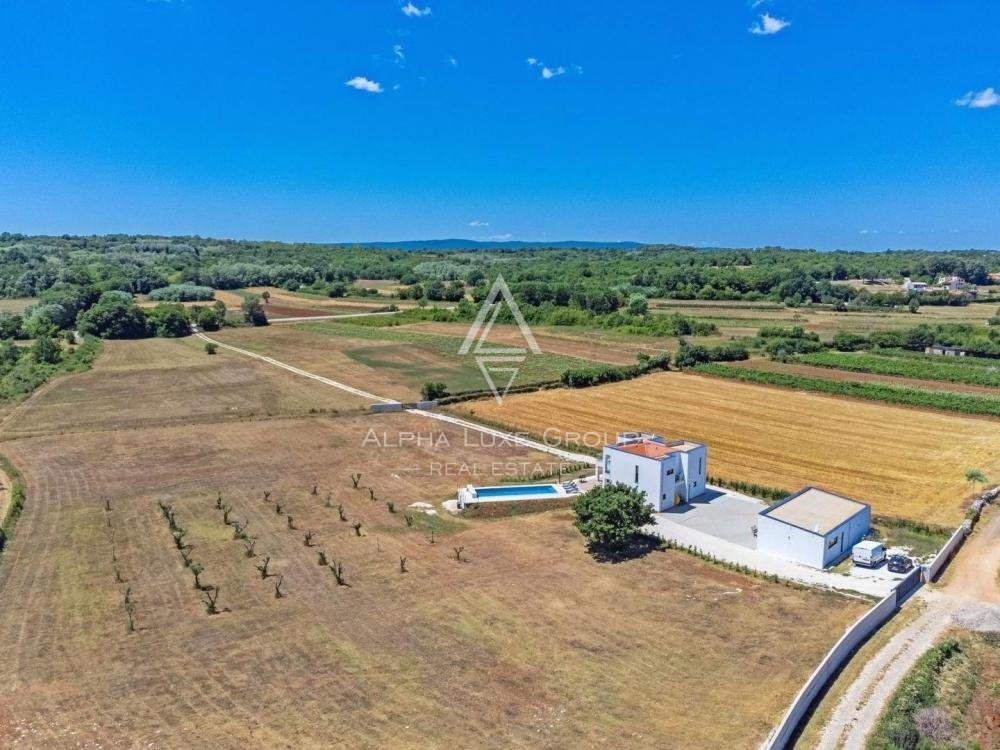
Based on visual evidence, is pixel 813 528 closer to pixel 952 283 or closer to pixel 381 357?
pixel 381 357

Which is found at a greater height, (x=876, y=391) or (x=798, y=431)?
(x=876, y=391)

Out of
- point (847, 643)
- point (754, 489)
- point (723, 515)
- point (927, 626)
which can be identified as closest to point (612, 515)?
point (723, 515)

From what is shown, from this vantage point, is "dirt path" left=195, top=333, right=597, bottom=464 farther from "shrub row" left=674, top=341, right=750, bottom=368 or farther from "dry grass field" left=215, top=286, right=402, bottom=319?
"dry grass field" left=215, top=286, right=402, bottom=319

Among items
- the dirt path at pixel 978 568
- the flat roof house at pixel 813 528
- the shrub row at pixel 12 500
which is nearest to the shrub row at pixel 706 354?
the dirt path at pixel 978 568

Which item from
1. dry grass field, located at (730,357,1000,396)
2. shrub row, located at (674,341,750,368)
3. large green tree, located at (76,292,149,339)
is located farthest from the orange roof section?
large green tree, located at (76,292,149,339)

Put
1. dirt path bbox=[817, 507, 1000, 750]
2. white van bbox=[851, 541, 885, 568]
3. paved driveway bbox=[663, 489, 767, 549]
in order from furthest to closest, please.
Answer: paved driveway bbox=[663, 489, 767, 549]
white van bbox=[851, 541, 885, 568]
dirt path bbox=[817, 507, 1000, 750]

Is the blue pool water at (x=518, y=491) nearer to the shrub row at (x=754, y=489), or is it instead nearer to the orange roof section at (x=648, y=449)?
the orange roof section at (x=648, y=449)

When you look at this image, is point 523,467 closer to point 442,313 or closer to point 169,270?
point 442,313

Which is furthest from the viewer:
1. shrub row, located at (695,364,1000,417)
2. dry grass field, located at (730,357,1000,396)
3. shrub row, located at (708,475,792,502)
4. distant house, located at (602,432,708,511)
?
dry grass field, located at (730,357,1000,396)
